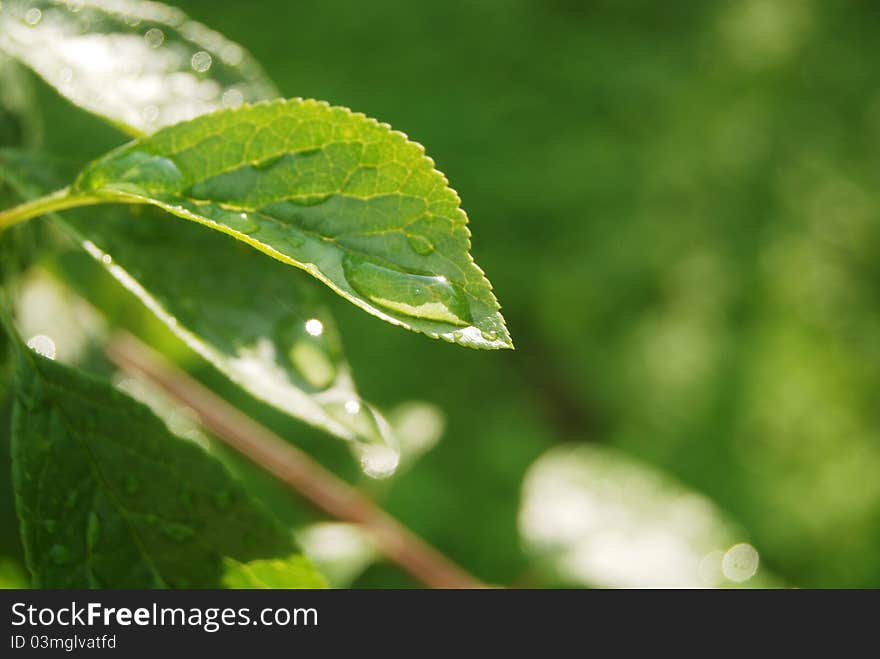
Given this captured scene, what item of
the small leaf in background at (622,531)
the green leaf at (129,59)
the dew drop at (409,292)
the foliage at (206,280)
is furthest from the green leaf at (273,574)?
the small leaf in background at (622,531)

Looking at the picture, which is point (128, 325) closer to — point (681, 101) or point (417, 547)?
point (417, 547)

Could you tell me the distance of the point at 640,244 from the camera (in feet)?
11.8

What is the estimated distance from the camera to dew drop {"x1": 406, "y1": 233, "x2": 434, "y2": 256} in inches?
24.7

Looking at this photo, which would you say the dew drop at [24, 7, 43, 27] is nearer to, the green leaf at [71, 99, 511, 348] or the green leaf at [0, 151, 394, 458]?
the green leaf at [0, 151, 394, 458]

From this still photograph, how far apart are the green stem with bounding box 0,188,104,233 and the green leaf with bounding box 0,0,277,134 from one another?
0.40ft

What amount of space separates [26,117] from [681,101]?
355cm

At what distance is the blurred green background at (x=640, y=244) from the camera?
2.98 metres

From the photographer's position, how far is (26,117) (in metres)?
0.99

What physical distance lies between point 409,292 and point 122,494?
1.01 ft

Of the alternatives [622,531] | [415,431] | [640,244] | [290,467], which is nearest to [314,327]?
[290,467]

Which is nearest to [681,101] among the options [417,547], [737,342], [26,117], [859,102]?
[859,102]

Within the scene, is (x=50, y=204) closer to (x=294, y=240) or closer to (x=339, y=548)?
(x=294, y=240)

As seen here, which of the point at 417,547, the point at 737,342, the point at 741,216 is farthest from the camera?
the point at 741,216

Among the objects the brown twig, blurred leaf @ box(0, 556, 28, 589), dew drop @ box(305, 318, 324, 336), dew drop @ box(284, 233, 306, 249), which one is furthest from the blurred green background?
dew drop @ box(284, 233, 306, 249)
